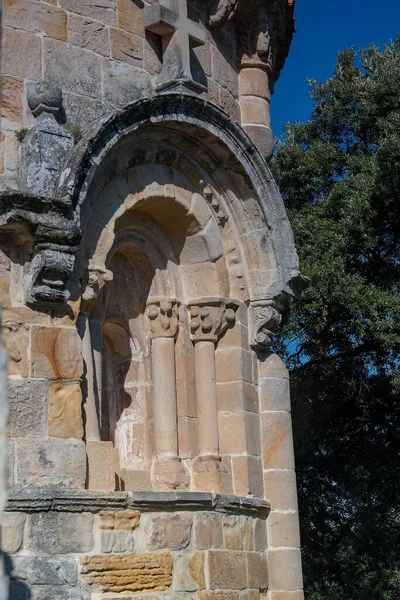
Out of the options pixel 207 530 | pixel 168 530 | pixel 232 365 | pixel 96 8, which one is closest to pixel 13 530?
pixel 168 530

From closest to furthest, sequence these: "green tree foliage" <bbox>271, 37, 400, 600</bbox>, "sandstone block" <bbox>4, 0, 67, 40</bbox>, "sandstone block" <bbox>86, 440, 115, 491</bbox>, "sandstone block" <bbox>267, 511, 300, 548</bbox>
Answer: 1. "sandstone block" <bbox>86, 440, 115, 491</bbox>
2. "sandstone block" <bbox>4, 0, 67, 40</bbox>
3. "sandstone block" <bbox>267, 511, 300, 548</bbox>
4. "green tree foliage" <bbox>271, 37, 400, 600</bbox>

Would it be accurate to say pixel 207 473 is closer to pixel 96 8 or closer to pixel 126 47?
pixel 126 47

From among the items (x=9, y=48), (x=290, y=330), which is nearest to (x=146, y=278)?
(x=9, y=48)

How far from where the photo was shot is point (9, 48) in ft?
24.0

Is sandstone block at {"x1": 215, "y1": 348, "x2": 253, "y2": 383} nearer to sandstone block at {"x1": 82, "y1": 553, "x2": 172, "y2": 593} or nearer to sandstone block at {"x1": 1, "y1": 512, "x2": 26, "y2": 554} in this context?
sandstone block at {"x1": 82, "y1": 553, "x2": 172, "y2": 593}

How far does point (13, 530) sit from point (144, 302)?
304cm

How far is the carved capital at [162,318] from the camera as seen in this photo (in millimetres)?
8734

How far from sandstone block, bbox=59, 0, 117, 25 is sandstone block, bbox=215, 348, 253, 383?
3079 millimetres

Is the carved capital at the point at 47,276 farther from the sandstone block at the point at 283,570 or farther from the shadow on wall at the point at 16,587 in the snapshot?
the sandstone block at the point at 283,570

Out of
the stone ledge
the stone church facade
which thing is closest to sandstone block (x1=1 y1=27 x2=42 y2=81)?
the stone church facade

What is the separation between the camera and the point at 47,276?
22.7 ft

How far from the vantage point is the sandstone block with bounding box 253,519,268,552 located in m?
8.45

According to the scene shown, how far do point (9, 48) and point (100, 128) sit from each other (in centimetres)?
91

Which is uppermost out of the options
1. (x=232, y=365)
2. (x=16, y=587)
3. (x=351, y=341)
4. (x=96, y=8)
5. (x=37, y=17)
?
(x=96, y=8)
